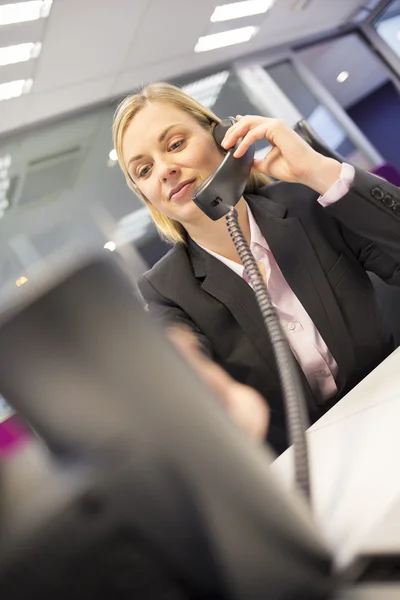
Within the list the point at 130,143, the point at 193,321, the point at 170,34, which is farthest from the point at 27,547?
the point at 170,34

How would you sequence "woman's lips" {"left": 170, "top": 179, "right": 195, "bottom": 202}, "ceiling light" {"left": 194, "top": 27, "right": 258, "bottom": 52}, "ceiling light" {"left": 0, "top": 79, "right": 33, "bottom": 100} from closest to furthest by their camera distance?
"woman's lips" {"left": 170, "top": 179, "right": 195, "bottom": 202}, "ceiling light" {"left": 0, "top": 79, "right": 33, "bottom": 100}, "ceiling light" {"left": 194, "top": 27, "right": 258, "bottom": 52}

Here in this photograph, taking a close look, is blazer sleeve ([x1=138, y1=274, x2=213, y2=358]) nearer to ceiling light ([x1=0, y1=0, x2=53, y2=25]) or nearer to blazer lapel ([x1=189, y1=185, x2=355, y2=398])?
blazer lapel ([x1=189, y1=185, x2=355, y2=398])

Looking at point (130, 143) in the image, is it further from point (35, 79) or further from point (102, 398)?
point (35, 79)

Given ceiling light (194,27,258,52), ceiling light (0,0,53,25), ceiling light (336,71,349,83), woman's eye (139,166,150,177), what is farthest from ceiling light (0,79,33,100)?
ceiling light (336,71,349,83)

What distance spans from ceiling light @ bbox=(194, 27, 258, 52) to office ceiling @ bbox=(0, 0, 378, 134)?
5 centimetres

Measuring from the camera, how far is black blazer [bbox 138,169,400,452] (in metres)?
0.87

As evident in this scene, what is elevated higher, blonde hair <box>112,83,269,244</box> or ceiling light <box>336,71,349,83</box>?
ceiling light <box>336,71,349,83</box>

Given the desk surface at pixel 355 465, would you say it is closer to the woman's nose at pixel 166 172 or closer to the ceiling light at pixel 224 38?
the woman's nose at pixel 166 172

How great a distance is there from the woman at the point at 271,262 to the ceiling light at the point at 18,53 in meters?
1.61

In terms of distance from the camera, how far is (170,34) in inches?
113

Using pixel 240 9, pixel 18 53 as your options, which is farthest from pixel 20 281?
pixel 240 9

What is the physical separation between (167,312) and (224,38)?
9.76ft

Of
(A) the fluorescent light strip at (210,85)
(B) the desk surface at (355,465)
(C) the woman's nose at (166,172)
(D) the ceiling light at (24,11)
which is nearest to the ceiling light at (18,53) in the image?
(D) the ceiling light at (24,11)

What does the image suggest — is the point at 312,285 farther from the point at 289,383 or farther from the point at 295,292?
the point at 289,383
